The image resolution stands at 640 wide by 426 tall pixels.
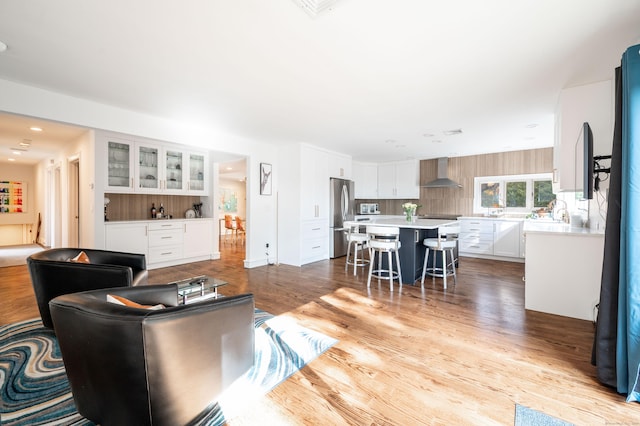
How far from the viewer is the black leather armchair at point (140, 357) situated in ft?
4.00

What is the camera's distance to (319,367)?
203cm

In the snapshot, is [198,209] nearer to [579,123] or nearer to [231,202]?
[231,202]

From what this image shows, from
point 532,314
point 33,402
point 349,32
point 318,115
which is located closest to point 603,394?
point 532,314

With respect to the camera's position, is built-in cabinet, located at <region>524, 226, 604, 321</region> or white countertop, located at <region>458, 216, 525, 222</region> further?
white countertop, located at <region>458, 216, 525, 222</region>

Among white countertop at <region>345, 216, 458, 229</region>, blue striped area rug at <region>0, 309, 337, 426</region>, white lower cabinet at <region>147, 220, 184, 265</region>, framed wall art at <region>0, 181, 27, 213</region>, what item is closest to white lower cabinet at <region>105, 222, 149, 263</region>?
white lower cabinet at <region>147, 220, 184, 265</region>

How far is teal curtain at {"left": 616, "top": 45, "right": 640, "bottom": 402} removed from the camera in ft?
5.34

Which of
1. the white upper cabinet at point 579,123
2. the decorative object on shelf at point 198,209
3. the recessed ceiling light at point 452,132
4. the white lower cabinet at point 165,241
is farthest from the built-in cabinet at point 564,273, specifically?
the decorative object on shelf at point 198,209

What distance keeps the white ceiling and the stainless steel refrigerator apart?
2.56 m

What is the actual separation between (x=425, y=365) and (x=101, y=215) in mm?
4536

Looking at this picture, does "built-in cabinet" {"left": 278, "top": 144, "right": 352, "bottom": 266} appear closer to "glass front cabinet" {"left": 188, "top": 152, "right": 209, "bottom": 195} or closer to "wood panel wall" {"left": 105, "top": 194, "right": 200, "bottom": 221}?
"glass front cabinet" {"left": 188, "top": 152, "right": 209, "bottom": 195}

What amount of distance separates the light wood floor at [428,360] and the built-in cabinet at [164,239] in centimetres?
125

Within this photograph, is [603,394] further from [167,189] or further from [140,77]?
[167,189]

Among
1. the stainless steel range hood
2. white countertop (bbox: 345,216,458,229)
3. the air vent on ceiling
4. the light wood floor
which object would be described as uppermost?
the air vent on ceiling

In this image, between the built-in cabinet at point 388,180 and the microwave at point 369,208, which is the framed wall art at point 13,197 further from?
the microwave at point 369,208
